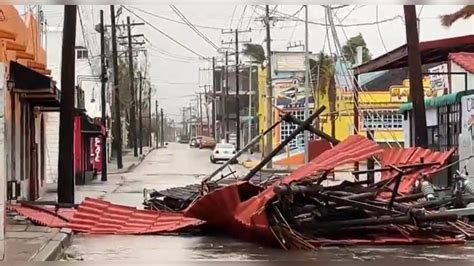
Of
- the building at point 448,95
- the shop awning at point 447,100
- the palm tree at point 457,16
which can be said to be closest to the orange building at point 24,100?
the building at point 448,95

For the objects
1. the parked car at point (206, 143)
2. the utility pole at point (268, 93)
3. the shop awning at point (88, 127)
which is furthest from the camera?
the parked car at point (206, 143)

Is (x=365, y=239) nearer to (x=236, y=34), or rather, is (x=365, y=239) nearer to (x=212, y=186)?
(x=212, y=186)

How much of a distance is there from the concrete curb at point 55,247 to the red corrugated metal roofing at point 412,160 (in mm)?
5740

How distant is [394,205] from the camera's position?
1477 cm

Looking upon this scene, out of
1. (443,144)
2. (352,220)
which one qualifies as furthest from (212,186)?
(443,144)

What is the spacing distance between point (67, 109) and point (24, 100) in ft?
9.08

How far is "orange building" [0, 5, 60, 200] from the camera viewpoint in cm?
1822

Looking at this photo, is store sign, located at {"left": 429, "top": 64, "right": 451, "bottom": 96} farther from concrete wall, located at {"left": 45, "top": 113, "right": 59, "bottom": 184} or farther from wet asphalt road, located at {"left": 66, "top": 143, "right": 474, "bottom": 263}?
concrete wall, located at {"left": 45, "top": 113, "right": 59, "bottom": 184}

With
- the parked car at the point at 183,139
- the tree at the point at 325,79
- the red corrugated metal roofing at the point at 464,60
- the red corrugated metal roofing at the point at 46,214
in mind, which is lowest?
the red corrugated metal roofing at the point at 46,214

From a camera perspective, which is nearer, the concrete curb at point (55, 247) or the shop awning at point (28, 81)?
the concrete curb at point (55, 247)

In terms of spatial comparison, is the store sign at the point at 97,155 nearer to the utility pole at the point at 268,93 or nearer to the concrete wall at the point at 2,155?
the utility pole at the point at 268,93

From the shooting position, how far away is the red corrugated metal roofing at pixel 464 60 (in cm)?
2262

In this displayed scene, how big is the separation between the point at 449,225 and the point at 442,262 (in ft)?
10.1

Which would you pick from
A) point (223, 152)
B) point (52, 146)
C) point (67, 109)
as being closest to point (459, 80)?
point (67, 109)
